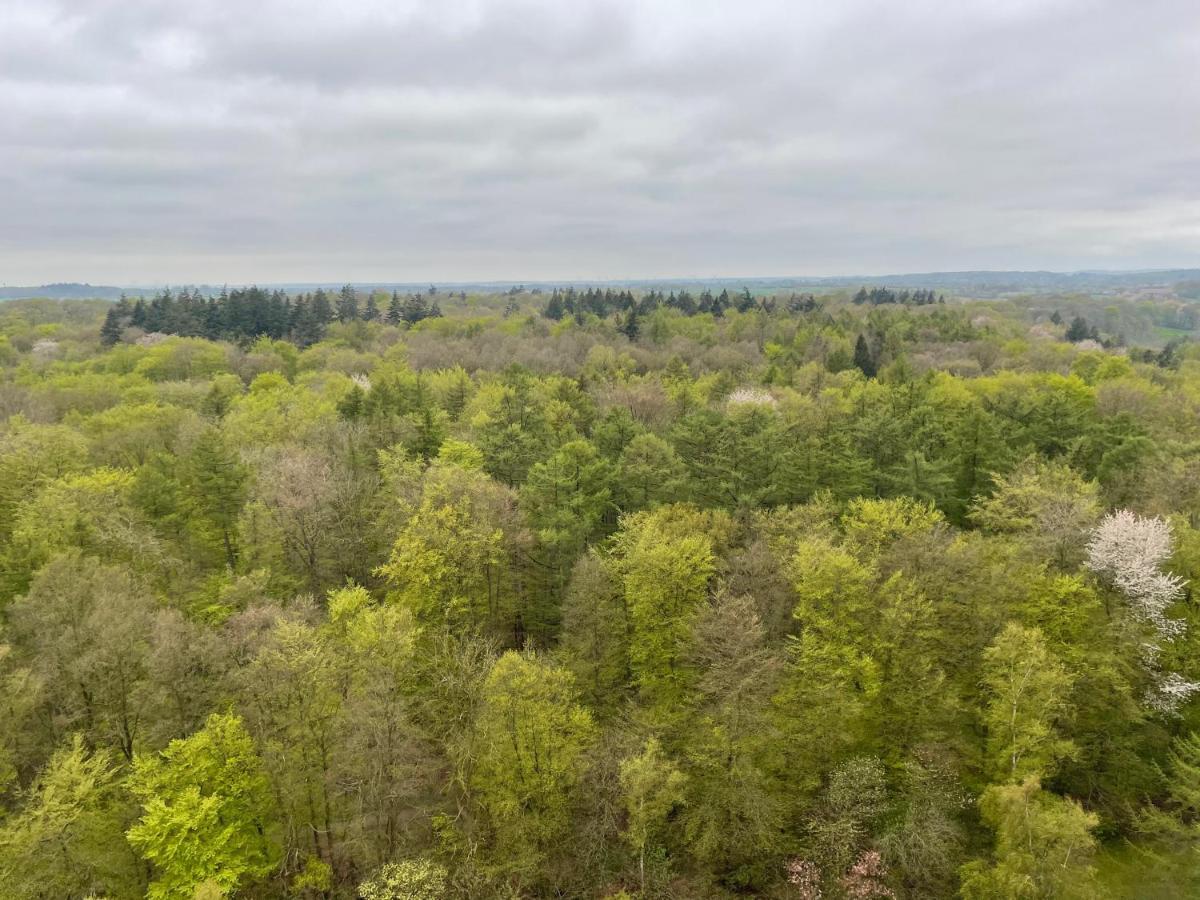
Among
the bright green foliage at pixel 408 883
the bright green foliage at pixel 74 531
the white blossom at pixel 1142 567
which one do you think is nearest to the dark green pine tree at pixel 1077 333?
the white blossom at pixel 1142 567

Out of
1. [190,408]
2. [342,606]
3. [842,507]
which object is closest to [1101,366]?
[842,507]

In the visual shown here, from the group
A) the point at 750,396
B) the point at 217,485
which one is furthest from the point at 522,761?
the point at 750,396

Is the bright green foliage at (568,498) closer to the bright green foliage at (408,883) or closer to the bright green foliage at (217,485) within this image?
the bright green foliage at (408,883)

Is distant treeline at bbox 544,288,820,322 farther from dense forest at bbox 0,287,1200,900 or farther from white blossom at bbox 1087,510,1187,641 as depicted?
white blossom at bbox 1087,510,1187,641

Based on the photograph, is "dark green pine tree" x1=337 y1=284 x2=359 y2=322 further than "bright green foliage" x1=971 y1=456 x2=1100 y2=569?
Yes

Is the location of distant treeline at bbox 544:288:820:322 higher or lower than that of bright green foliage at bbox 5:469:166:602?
higher

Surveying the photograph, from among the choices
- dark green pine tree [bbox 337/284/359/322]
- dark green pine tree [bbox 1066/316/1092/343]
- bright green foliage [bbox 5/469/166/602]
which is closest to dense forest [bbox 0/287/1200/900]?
bright green foliage [bbox 5/469/166/602]
